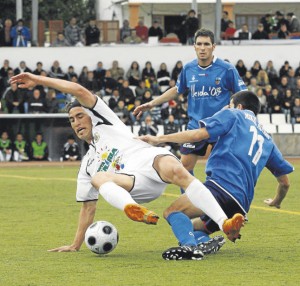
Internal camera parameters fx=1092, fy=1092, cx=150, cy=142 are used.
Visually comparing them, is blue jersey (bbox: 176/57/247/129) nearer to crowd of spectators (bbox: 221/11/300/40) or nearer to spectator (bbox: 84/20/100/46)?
spectator (bbox: 84/20/100/46)

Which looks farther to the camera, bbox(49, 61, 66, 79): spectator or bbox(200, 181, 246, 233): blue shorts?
bbox(49, 61, 66, 79): spectator

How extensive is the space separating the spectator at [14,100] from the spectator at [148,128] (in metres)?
3.50

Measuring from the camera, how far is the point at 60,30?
36969mm

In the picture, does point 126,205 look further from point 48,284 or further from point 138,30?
point 138,30

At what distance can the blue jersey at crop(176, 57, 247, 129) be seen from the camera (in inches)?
508

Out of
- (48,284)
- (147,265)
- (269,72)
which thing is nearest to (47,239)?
(147,265)

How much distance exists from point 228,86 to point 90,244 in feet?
13.6

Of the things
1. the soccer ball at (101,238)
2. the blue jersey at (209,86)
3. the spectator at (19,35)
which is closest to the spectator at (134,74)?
the spectator at (19,35)

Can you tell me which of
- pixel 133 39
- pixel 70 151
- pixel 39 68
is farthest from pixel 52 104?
pixel 133 39

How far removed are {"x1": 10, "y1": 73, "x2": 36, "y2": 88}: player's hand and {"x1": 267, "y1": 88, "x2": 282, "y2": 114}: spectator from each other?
23.4 m

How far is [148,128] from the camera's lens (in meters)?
30.0

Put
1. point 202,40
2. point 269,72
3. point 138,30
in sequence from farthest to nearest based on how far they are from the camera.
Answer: point 138,30 → point 269,72 → point 202,40

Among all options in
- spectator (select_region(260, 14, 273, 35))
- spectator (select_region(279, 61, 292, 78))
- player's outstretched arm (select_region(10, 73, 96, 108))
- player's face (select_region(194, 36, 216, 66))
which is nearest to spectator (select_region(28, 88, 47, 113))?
spectator (select_region(279, 61, 292, 78))

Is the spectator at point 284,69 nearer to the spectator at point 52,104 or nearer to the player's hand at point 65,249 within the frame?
the spectator at point 52,104
